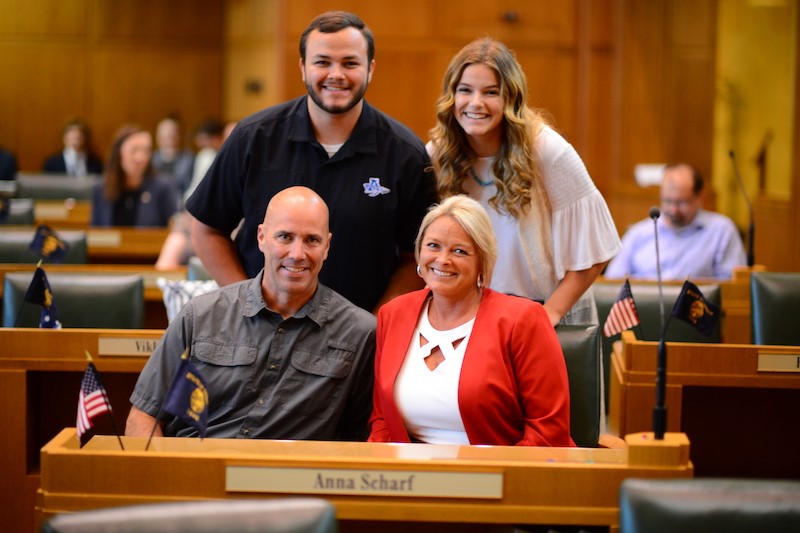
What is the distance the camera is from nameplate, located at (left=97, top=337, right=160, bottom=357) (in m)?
3.53

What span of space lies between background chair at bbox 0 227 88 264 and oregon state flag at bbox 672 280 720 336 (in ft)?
10.3

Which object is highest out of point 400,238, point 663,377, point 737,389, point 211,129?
point 211,129

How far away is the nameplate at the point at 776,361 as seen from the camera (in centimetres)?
344

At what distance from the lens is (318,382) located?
9.51 ft

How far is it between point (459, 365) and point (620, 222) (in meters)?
6.41

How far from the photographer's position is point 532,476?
7.35ft

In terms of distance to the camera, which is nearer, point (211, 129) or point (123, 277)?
point (123, 277)

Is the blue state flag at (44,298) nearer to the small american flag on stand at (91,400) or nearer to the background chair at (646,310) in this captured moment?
the small american flag on stand at (91,400)

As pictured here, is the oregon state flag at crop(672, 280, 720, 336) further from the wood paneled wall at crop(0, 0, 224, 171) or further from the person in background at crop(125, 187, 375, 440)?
the wood paneled wall at crop(0, 0, 224, 171)

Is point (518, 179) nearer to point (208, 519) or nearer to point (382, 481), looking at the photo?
point (382, 481)

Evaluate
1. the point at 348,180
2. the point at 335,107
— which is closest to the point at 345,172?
the point at 348,180

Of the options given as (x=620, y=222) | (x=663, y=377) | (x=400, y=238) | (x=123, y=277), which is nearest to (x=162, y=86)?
(x=620, y=222)

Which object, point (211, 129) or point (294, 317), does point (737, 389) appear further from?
point (211, 129)

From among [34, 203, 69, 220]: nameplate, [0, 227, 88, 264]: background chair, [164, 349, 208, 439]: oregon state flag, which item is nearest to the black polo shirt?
[164, 349, 208, 439]: oregon state flag
